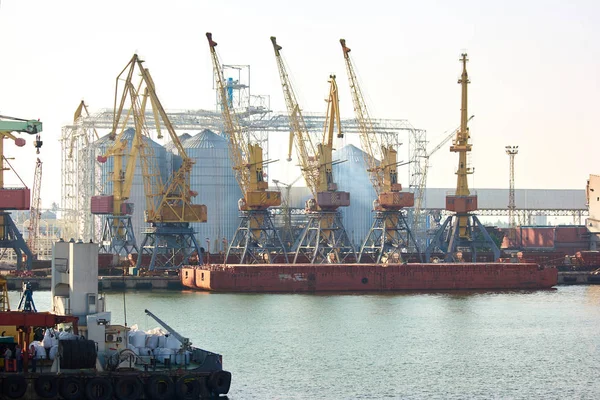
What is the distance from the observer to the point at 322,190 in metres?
97.4

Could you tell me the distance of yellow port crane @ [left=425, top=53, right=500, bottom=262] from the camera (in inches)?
3804

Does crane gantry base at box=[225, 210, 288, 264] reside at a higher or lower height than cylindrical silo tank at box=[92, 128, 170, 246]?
lower

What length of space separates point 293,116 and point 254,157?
16.9 feet

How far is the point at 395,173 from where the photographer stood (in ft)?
328

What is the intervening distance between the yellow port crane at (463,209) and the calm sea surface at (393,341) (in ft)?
62.5

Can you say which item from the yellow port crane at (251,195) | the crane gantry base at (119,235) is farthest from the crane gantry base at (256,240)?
the crane gantry base at (119,235)

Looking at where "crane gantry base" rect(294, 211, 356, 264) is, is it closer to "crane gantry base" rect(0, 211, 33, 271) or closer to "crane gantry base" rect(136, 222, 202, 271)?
"crane gantry base" rect(136, 222, 202, 271)

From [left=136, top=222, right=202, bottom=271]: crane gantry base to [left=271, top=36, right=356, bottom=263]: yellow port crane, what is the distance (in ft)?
30.5

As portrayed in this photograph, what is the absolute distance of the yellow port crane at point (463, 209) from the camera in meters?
96.6

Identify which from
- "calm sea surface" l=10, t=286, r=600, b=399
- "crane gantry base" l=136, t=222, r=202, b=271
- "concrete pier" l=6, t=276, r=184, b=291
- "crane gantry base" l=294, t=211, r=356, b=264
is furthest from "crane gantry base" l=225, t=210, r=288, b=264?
"calm sea surface" l=10, t=286, r=600, b=399

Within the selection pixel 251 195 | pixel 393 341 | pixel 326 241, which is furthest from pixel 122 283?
pixel 393 341

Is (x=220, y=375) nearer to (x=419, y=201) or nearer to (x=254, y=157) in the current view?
(x=254, y=157)

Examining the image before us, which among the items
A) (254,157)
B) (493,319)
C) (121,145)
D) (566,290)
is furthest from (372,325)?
(121,145)

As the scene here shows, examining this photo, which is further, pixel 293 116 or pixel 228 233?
pixel 228 233
